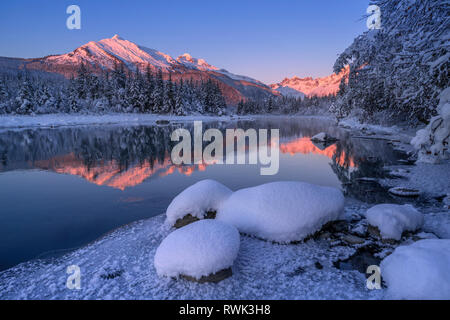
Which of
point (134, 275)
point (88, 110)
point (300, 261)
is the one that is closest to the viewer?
point (134, 275)

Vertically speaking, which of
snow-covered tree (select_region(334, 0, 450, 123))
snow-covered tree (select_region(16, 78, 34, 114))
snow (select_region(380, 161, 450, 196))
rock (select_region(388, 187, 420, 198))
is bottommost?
rock (select_region(388, 187, 420, 198))

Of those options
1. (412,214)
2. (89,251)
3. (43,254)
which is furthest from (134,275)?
(412,214)

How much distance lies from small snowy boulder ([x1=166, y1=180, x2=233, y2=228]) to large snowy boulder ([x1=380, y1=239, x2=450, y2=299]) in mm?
4323

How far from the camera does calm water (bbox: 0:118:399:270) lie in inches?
288

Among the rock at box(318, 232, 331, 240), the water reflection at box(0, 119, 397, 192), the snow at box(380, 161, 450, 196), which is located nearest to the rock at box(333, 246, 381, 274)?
the rock at box(318, 232, 331, 240)

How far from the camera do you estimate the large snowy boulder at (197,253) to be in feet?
15.3

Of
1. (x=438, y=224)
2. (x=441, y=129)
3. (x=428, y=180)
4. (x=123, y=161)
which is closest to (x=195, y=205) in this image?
(x=438, y=224)

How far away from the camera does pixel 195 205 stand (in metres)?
7.24

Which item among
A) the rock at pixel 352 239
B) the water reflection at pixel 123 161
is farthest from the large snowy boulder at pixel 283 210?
the water reflection at pixel 123 161

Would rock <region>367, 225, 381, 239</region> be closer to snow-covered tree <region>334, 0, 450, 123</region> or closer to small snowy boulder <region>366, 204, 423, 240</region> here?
small snowy boulder <region>366, 204, 423, 240</region>

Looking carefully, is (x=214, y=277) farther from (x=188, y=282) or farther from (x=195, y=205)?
(x=195, y=205)

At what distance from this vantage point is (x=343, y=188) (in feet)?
36.9

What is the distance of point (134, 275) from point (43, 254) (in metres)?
2.79
